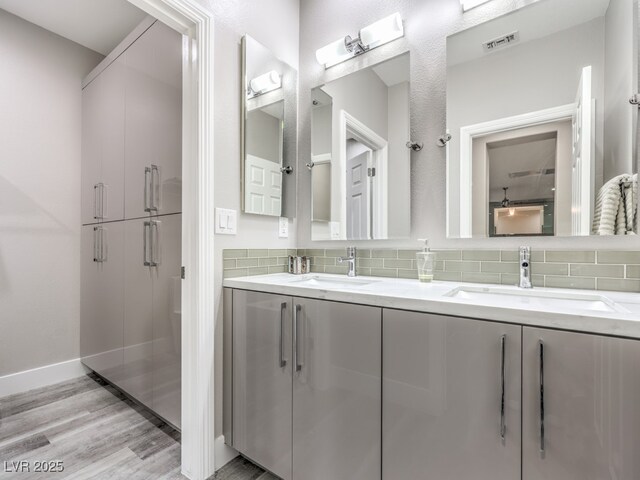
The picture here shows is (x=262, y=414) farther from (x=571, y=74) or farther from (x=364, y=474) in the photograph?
(x=571, y=74)

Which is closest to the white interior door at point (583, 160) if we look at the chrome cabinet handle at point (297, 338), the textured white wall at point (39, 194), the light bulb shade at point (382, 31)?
the light bulb shade at point (382, 31)

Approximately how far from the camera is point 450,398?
88 cm

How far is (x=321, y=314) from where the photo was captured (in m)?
1.17

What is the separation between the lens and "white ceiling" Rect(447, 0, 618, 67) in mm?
1194

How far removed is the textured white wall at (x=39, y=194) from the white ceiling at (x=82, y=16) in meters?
0.11

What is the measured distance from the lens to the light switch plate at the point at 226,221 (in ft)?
4.85

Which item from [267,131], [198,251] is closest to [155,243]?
[198,251]

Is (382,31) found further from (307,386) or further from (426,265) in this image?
(307,386)

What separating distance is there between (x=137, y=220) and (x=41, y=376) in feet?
5.14

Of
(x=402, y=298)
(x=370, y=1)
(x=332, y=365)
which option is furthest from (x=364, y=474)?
(x=370, y=1)

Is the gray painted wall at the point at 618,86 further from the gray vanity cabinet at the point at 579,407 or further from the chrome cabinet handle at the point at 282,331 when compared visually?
the chrome cabinet handle at the point at 282,331

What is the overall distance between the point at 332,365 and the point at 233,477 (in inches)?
33.0

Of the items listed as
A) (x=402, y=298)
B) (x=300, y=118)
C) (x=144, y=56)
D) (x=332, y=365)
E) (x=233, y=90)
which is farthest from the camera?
(x=300, y=118)

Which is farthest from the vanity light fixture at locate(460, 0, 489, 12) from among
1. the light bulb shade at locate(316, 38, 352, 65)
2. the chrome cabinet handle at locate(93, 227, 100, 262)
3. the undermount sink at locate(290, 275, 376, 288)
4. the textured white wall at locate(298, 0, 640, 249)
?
the chrome cabinet handle at locate(93, 227, 100, 262)
